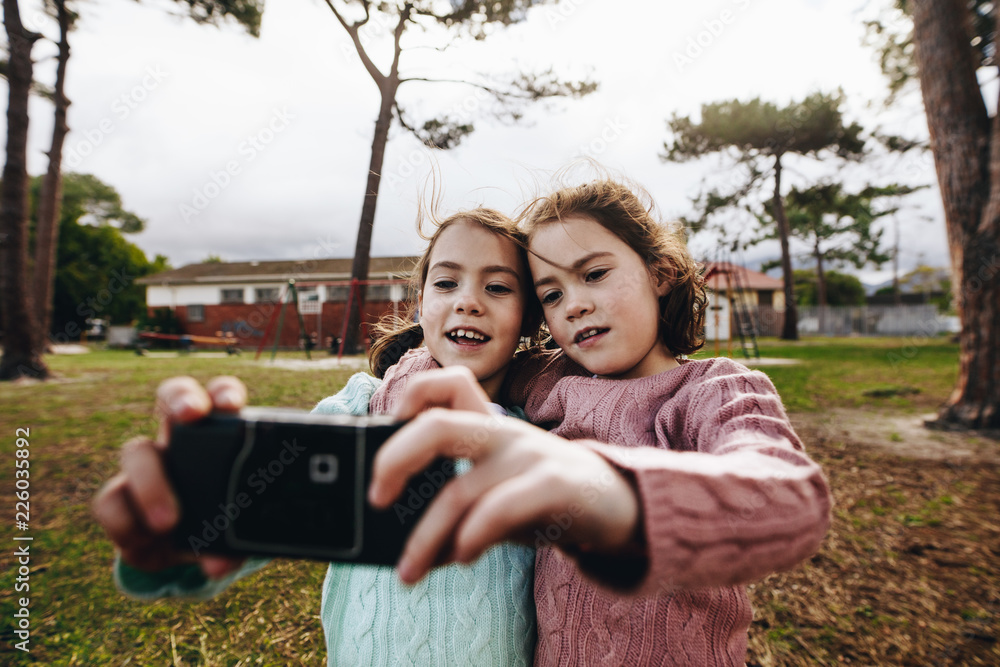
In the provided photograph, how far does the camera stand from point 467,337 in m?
1.23

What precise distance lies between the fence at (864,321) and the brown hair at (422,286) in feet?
108

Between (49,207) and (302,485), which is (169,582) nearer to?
(302,485)

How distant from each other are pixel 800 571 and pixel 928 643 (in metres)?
0.62

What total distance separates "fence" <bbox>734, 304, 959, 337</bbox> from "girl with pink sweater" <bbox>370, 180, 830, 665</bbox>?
33137mm

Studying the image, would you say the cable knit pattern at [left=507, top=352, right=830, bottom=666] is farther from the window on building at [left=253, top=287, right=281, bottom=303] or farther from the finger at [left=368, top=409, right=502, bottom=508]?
the window on building at [left=253, top=287, right=281, bottom=303]

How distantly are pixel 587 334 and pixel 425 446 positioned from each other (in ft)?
2.51

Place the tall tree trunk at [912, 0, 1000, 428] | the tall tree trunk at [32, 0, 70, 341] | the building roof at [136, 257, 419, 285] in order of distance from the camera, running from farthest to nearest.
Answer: the building roof at [136, 257, 419, 285]
the tall tree trunk at [32, 0, 70, 341]
the tall tree trunk at [912, 0, 1000, 428]

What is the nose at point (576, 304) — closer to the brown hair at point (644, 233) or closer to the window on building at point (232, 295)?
the brown hair at point (644, 233)

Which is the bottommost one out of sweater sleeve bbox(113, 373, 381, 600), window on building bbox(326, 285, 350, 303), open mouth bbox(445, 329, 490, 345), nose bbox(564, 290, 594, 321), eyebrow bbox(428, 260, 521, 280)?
sweater sleeve bbox(113, 373, 381, 600)

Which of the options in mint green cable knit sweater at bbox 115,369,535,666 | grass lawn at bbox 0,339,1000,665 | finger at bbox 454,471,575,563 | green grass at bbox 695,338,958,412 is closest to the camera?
finger at bbox 454,471,575,563

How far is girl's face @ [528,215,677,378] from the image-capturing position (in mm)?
1146

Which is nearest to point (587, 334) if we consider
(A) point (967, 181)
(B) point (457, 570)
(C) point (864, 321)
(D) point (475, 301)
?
(D) point (475, 301)

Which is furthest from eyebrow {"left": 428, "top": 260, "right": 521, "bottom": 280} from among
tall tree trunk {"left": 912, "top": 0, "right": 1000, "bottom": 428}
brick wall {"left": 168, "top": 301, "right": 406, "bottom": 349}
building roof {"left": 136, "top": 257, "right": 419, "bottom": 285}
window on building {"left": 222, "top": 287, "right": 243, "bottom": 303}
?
window on building {"left": 222, "top": 287, "right": 243, "bottom": 303}

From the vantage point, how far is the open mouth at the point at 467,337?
4.02ft
